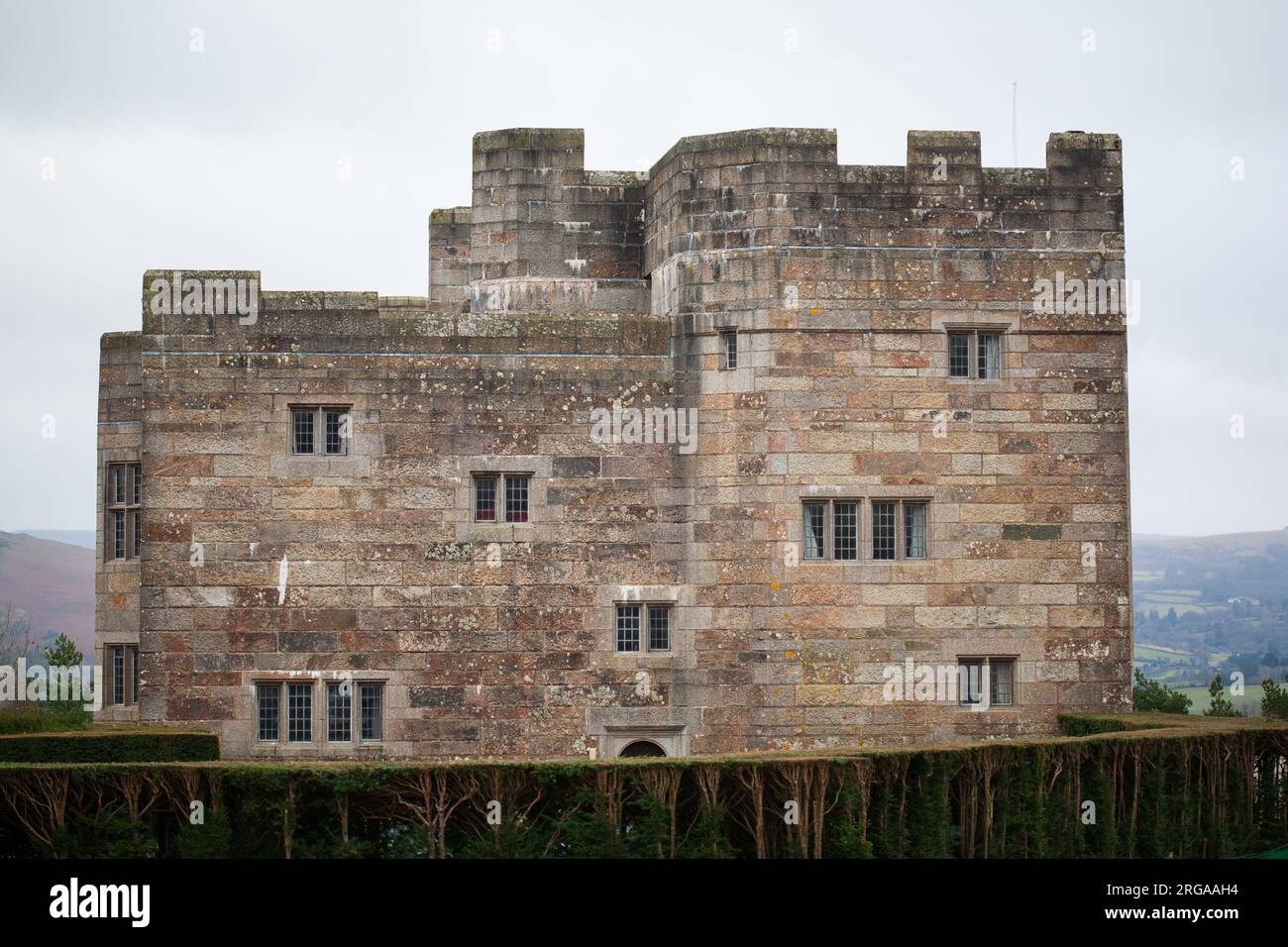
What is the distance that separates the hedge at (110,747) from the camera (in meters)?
22.5

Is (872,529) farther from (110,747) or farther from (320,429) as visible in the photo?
(110,747)

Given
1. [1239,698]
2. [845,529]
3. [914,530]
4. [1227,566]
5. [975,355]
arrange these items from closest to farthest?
[845,529] < [914,530] < [975,355] < [1239,698] < [1227,566]

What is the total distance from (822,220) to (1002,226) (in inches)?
107

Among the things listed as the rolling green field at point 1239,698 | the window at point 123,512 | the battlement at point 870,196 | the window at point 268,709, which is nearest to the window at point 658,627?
the battlement at point 870,196

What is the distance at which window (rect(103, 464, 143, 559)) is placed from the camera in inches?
1084

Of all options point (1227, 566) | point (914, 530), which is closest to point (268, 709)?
point (914, 530)

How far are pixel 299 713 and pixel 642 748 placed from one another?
4.94 metres

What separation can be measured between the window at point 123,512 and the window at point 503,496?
5353 mm

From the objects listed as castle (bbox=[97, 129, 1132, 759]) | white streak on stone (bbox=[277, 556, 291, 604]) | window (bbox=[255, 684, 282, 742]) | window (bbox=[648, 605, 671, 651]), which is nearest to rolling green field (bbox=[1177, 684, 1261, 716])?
castle (bbox=[97, 129, 1132, 759])

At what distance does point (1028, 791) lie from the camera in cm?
2141

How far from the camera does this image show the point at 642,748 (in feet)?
85.7

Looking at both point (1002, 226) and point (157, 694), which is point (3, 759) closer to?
point (157, 694)
